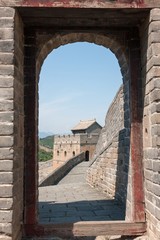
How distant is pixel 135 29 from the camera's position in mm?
5367

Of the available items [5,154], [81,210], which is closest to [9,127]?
[5,154]

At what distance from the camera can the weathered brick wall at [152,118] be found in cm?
443

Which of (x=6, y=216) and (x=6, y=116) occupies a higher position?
(x=6, y=116)

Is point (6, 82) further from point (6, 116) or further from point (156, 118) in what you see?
point (156, 118)

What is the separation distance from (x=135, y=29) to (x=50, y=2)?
160 centimetres

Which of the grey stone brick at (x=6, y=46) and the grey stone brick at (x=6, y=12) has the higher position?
the grey stone brick at (x=6, y=12)

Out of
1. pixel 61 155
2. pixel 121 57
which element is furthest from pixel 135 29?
pixel 61 155

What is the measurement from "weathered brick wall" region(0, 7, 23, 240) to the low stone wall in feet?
33.8

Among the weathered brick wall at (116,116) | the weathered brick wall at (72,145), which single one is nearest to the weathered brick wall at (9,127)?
the weathered brick wall at (116,116)

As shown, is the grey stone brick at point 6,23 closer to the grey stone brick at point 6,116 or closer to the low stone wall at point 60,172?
the grey stone brick at point 6,116

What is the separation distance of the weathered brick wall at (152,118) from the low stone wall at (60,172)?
10269 mm

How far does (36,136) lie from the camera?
5234 mm

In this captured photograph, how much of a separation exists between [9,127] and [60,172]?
48.4ft

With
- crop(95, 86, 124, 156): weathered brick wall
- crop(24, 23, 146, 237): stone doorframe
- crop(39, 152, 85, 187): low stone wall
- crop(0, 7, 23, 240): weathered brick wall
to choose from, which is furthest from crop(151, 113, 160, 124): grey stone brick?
crop(39, 152, 85, 187): low stone wall
